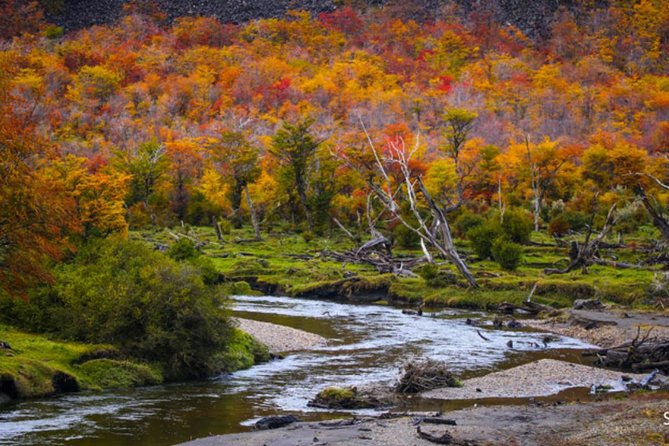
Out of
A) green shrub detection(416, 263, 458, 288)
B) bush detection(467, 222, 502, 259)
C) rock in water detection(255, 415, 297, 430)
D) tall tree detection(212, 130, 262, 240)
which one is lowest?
rock in water detection(255, 415, 297, 430)

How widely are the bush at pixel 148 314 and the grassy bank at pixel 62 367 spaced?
0.60 metres

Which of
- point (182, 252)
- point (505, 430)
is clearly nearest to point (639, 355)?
point (505, 430)

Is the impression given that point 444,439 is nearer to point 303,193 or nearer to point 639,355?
point 639,355

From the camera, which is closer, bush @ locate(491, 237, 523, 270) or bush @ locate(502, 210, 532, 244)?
bush @ locate(491, 237, 523, 270)

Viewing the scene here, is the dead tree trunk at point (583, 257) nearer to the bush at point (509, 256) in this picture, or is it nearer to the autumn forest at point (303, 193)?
the autumn forest at point (303, 193)

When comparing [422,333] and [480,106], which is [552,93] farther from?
[422,333]

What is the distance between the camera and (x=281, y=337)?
34344mm

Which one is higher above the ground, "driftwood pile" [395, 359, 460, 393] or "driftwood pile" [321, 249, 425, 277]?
"driftwood pile" [321, 249, 425, 277]

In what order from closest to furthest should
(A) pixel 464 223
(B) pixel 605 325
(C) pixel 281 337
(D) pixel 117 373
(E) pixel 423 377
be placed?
(E) pixel 423 377
(D) pixel 117 373
(C) pixel 281 337
(B) pixel 605 325
(A) pixel 464 223

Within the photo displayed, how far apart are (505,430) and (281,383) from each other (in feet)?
28.7

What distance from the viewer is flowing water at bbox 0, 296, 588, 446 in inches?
753

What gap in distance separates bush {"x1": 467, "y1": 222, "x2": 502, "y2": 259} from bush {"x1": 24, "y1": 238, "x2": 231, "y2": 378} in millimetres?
32200

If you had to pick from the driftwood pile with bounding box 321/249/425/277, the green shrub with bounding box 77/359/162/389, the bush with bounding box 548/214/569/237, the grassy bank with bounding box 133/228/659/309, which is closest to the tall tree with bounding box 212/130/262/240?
the grassy bank with bounding box 133/228/659/309

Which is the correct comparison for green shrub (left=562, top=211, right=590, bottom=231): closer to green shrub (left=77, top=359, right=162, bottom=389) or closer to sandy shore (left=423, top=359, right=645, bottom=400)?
sandy shore (left=423, top=359, right=645, bottom=400)
